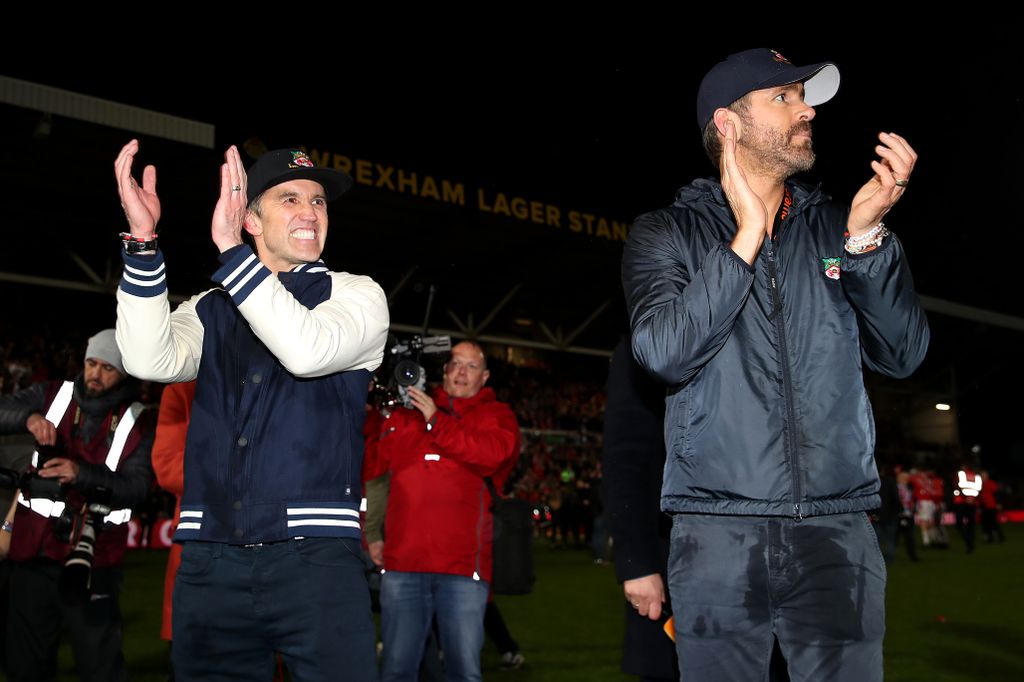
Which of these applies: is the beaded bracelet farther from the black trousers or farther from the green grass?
the green grass

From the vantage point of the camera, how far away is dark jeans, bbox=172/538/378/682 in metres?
2.51

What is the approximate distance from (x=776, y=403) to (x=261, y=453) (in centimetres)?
137

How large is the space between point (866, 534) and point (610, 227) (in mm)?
23076

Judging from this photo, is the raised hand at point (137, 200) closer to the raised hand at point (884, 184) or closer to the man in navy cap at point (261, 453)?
the man in navy cap at point (261, 453)

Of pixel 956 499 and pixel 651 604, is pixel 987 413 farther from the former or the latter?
pixel 651 604

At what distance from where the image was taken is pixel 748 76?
2652 mm

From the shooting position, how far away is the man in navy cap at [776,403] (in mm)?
2291

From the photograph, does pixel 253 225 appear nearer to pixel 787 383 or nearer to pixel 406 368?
pixel 787 383

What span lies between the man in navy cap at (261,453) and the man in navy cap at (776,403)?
865 millimetres

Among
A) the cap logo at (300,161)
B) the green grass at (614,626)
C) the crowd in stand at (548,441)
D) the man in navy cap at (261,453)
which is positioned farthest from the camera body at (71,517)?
the crowd in stand at (548,441)

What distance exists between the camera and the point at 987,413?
4653cm

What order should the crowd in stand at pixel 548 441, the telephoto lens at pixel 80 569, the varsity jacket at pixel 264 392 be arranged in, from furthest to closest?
the crowd in stand at pixel 548 441, the telephoto lens at pixel 80 569, the varsity jacket at pixel 264 392

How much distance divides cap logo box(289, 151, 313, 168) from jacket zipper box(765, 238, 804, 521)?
1.45 m

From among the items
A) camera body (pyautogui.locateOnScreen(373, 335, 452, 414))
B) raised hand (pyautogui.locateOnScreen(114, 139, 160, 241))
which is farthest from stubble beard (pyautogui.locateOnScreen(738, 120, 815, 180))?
camera body (pyautogui.locateOnScreen(373, 335, 452, 414))
